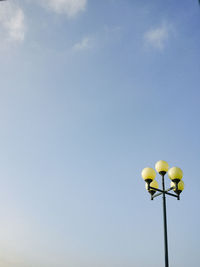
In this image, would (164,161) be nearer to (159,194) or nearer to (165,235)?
(159,194)

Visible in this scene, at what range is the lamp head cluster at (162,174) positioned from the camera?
990 centimetres

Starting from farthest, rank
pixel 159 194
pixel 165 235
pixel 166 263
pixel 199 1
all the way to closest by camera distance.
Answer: pixel 159 194 → pixel 165 235 → pixel 166 263 → pixel 199 1

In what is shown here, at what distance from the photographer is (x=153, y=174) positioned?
33.6 ft

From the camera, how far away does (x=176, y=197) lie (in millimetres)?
9891

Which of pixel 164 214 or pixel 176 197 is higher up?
pixel 176 197

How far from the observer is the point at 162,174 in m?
10.3

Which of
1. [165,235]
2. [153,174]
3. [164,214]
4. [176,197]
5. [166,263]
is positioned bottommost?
[166,263]

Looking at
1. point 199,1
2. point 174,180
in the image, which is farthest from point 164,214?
point 199,1

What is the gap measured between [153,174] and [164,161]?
0.74m

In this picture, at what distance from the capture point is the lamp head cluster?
9.90 metres

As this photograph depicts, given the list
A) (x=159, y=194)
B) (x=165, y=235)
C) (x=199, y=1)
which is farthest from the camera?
(x=159, y=194)

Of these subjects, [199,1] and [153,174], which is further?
[153,174]

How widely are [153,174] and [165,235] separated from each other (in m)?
2.33

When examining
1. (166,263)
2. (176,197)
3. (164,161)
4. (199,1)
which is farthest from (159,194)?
(199,1)
